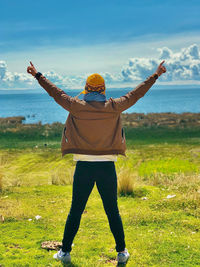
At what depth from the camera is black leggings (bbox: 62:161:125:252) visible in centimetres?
354

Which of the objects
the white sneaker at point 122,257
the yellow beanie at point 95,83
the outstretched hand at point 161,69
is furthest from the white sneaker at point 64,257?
the outstretched hand at point 161,69

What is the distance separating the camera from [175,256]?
4.19 meters

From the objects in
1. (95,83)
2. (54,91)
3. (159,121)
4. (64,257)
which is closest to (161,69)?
(95,83)

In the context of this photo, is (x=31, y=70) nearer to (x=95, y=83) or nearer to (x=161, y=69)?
(x=95, y=83)

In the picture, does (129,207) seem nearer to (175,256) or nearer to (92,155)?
(175,256)

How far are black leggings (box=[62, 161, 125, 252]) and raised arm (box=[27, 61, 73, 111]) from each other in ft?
2.33

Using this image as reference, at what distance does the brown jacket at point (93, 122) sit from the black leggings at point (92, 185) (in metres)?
0.17

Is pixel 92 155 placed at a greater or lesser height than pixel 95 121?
lesser

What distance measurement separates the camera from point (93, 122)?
3500mm

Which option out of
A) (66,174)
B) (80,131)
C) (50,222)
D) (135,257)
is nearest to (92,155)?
(80,131)

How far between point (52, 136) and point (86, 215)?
22427mm

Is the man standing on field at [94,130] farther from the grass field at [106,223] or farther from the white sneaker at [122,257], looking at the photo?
the grass field at [106,223]

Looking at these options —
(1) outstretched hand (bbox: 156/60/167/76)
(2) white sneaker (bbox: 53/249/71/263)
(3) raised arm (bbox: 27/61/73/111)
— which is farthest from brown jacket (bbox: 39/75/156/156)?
(2) white sneaker (bbox: 53/249/71/263)

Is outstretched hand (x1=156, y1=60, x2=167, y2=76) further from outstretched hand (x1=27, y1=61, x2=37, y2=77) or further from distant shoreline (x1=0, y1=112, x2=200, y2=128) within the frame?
distant shoreline (x1=0, y1=112, x2=200, y2=128)
